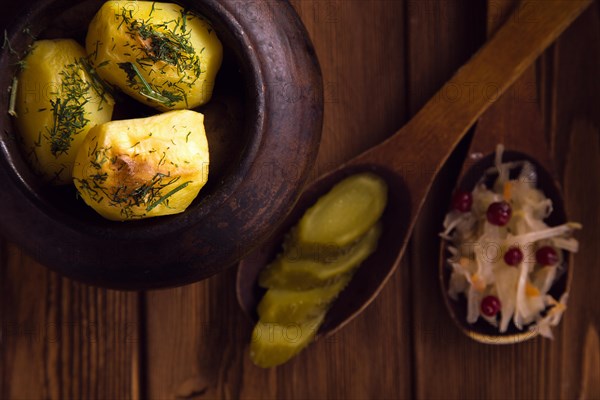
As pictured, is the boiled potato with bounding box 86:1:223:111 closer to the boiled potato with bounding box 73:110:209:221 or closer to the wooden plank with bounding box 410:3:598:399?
the boiled potato with bounding box 73:110:209:221

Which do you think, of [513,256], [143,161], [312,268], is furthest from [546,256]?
[143,161]

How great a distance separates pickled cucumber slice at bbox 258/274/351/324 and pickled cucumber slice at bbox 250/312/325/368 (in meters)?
0.01

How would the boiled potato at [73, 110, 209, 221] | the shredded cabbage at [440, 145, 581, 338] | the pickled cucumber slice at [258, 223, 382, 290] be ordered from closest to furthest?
the boiled potato at [73, 110, 209, 221] < the pickled cucumber slice at [258, 223, 382, 290] < the shredded cabbage at [440, 145, 581, 338]

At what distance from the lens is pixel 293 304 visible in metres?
1.38

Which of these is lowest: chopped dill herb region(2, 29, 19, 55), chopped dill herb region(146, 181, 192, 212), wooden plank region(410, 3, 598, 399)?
wooden plank region(410, 3, 598, 399)

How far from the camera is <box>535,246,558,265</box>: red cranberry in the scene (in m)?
1.45

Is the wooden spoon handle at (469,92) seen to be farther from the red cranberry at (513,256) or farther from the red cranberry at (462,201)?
the red cranberry at (513,256)

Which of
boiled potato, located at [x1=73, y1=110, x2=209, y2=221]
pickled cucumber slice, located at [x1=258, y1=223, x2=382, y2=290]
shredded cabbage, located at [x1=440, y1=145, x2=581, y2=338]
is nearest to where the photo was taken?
boiled potato, located at [x1=73, y1=110, x2=209, y2=221]

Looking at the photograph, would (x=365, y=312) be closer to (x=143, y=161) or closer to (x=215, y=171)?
(x=215, y=171)

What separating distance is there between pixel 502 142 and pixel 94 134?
32.9 inches

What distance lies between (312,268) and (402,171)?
0.88 ft

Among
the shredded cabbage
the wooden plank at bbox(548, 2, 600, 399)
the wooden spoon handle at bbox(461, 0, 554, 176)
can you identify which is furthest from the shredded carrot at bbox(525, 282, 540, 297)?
the wooden spoon handle at bbox(461, 0, 554, 176)

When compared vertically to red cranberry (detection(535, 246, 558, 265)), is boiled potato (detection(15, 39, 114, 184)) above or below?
above

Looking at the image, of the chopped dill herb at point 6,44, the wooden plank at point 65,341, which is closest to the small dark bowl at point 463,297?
the wooden plank at point 65,341
